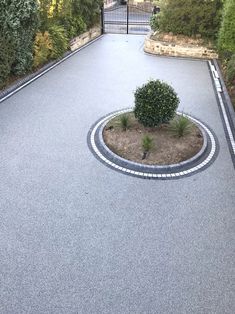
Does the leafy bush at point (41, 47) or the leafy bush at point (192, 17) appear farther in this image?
the leafy bush at point (192, 17)

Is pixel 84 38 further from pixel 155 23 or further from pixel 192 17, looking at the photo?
pixel 192 17

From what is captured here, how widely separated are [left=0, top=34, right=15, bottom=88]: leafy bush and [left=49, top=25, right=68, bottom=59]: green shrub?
2.24 meters

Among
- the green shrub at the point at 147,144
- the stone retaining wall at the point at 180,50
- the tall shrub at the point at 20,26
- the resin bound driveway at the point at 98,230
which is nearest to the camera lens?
the resin bound driveway at the point at 98,230

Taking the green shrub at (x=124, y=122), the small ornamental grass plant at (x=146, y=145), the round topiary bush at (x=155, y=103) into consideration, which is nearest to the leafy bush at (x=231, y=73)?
the round topiary bush at (x=155, y=103)

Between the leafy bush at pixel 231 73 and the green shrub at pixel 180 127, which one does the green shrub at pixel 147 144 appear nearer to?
the green shrub at pixel 180 127

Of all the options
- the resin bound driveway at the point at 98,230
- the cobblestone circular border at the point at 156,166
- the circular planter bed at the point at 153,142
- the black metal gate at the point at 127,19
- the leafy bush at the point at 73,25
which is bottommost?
the resin bound driveway at the point at 98,230

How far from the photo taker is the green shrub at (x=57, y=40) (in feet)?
34.0

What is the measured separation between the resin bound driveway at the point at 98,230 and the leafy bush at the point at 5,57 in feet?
4.71

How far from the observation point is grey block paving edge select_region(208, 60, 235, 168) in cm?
657

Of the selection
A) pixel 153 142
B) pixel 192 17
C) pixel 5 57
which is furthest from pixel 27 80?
pixel 192 17

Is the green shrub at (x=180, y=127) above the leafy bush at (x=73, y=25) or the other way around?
the other way around

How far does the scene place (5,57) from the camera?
809 centimetres

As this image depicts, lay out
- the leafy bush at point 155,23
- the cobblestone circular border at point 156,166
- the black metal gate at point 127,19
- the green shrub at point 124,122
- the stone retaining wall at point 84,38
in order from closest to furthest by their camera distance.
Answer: the cobblestone circular border at point 156,166
the green shrub at point 124,122
the stone retaining wall at point 84,38
the leafy bush at point 155,23
the black metal gate at point 127,19

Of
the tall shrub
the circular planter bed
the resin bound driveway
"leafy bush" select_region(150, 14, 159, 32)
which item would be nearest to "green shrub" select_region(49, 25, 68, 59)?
the tall shrub
